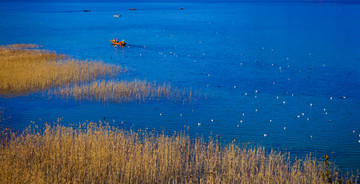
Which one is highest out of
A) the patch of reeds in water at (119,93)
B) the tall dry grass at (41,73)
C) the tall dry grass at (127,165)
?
the tall dry grass at (41,73)

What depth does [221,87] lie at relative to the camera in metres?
26.0

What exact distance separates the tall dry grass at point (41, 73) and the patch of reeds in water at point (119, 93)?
159 cm

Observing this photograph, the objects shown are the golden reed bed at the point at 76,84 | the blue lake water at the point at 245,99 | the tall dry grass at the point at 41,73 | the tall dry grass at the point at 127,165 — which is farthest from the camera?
the tall dry grass at the point at 41,73

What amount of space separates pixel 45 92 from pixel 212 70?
14.3 m

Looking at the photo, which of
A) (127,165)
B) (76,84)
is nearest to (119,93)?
(76,84)

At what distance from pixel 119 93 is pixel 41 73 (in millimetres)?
6362

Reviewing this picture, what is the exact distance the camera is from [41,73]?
24.8m

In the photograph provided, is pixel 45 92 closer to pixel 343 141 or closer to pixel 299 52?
pixel 343 141

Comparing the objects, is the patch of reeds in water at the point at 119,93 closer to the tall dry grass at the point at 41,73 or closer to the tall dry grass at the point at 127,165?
the tall dry grass at the point at 41,73

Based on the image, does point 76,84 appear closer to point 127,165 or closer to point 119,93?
point 119,93

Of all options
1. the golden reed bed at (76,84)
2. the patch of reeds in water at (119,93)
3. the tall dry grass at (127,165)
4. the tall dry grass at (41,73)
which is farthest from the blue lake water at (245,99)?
the tall dry grass at (127,165)

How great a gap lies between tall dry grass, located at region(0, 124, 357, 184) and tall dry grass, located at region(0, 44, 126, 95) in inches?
403

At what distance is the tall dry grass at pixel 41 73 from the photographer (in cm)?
2294

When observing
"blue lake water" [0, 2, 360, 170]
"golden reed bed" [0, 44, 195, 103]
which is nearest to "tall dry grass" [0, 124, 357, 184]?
"blue lake water" [0, 2, 360, 170]
